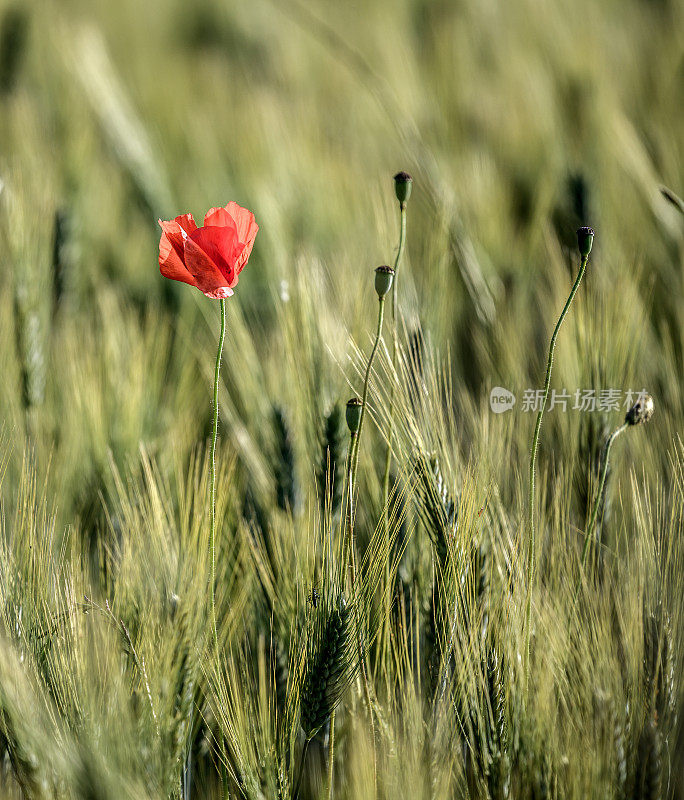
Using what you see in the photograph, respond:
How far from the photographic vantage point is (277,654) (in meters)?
0.59

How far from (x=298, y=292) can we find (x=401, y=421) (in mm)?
203

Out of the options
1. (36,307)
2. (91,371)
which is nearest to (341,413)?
(91,371)

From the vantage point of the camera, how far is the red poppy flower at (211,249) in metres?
0.42

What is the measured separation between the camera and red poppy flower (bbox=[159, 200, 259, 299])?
16.4 inches

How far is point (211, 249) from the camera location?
42 centimetres

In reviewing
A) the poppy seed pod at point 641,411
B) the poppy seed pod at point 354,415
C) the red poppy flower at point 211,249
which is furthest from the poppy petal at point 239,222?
the poppy seed pod at point 641,411

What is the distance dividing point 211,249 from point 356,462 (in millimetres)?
161

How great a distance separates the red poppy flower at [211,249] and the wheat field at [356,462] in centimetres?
12

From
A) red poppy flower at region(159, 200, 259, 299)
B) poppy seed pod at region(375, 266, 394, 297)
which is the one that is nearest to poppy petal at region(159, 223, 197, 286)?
red poppy flower at region(159, 200, 259, 299)

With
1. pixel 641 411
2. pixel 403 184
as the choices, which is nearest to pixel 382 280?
pixel 403 184

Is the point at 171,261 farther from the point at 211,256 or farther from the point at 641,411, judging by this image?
the point at 641,411

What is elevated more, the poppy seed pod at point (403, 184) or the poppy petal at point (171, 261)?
the poppy seed pod at point (403, 184)

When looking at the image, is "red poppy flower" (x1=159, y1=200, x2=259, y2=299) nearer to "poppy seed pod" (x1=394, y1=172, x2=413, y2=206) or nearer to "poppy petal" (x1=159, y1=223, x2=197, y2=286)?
"poppy petal" (x1=159, y1=223, x2=197, y2=286)

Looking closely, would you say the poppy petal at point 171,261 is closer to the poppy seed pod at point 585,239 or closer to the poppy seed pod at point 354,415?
the poppy seed pod at point 354,415
